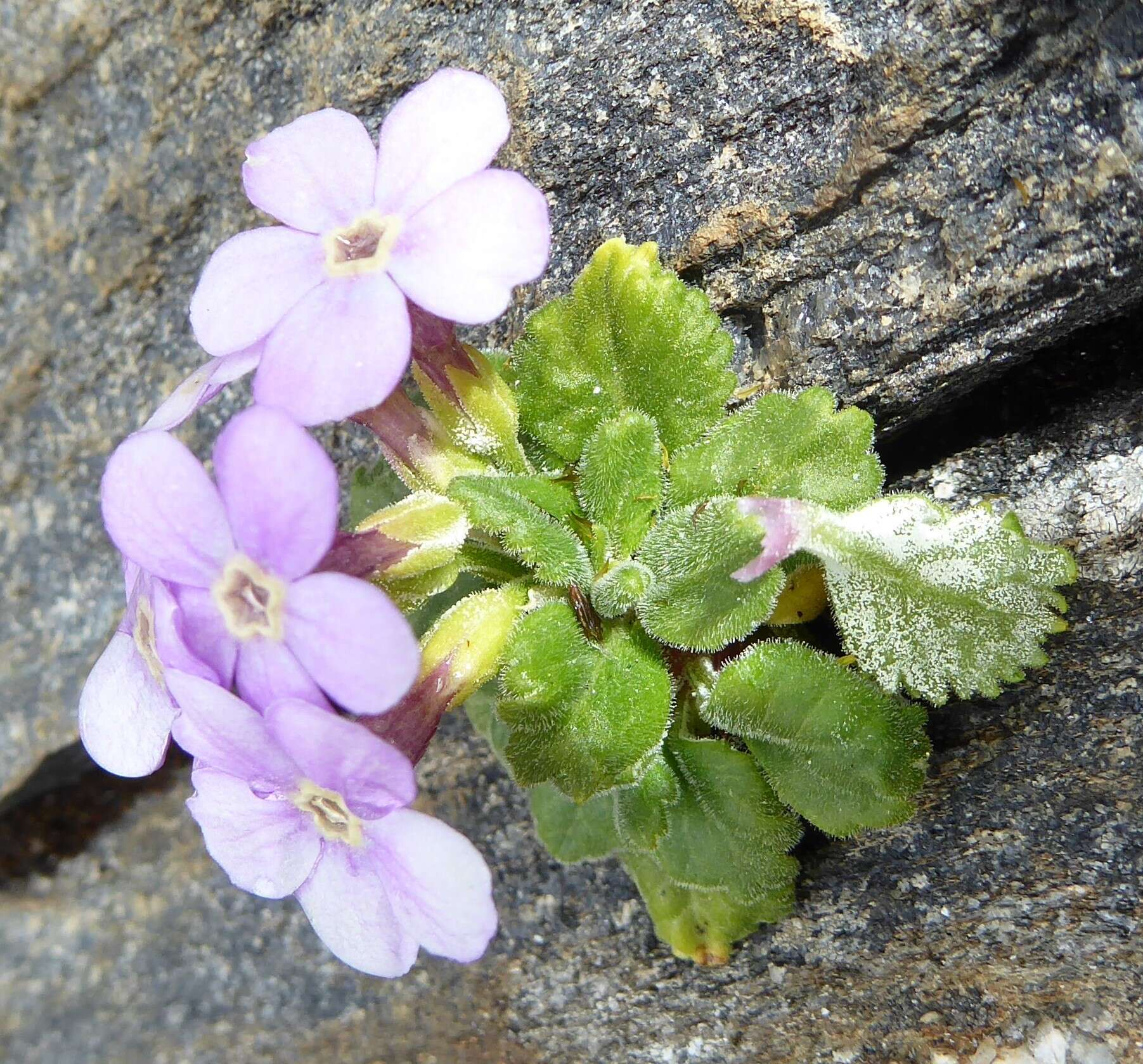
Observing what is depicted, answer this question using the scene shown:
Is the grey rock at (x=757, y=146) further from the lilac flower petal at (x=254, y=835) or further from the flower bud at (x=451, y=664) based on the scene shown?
the lilac flower petal at (x=254, y=835)

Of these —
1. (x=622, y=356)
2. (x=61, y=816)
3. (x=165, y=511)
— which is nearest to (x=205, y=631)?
(x=165, y=511)

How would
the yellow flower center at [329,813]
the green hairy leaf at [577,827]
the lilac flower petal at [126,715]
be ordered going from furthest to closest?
the green hairy leaf at [577,827] → the lilac flower petal at [126,715] → the yellow flower center at [329,813]

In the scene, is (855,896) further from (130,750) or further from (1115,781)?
(130,750)

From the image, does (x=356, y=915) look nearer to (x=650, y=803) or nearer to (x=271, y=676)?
(x=271, y=676)

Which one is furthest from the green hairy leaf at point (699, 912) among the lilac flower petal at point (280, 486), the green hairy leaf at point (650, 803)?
the lilac flower petal at point (280, 486)

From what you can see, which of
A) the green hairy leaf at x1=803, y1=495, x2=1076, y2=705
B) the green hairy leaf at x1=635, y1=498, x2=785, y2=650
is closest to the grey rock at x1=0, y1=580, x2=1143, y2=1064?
the green hairy leaf at x1=803, y1=495, x2=1076, y2=705

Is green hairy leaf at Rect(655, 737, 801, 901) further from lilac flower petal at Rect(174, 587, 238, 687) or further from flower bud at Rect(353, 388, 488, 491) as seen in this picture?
lilac flower petal at Rect(174, 587, 238, 687)
